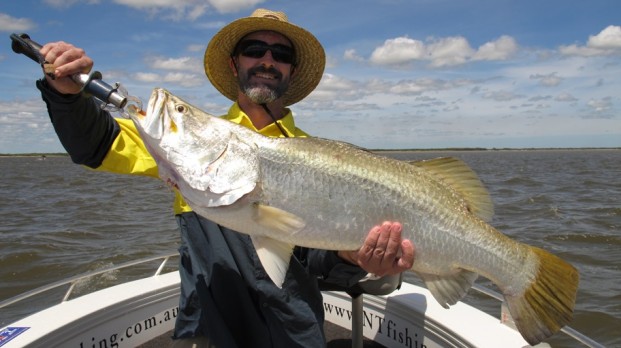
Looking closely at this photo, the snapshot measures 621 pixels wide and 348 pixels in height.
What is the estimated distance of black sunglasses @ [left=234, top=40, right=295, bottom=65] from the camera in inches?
151

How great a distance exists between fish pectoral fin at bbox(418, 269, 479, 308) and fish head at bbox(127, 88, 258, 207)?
125 cm

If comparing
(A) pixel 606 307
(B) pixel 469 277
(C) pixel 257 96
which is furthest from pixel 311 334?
(A) pixel 606 307

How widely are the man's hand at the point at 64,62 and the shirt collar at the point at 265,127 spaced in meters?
1.16

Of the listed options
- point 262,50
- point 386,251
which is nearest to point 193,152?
point 386,251

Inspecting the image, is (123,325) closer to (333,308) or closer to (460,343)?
(333,308)

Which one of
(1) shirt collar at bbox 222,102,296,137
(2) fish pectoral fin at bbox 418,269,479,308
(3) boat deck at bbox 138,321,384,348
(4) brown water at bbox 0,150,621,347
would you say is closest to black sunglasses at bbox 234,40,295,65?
(1) shirt collar at bbox 222,102,296,137

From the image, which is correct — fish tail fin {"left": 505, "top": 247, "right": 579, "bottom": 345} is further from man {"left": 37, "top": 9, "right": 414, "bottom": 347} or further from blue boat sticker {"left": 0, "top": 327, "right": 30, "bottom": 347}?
blue boat sticker {"left": 0, "top": 327, "right": 30, "bottom": 347}

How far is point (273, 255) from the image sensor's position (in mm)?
2738

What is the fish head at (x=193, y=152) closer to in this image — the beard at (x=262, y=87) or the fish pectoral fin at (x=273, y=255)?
the fish pectoral fin at (x=273, y=255)

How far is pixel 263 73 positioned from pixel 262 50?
208 millimetres

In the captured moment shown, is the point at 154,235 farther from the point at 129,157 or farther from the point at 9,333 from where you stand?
the point at 129,157

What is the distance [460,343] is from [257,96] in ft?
9.02

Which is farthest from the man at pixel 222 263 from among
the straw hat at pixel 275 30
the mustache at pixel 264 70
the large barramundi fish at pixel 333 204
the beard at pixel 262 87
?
the straw hat at pixel 275 30

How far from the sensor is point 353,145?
9.77 feet
